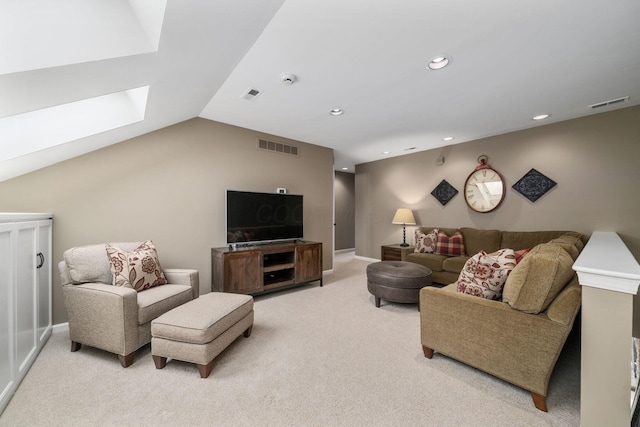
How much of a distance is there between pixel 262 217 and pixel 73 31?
2.65 m

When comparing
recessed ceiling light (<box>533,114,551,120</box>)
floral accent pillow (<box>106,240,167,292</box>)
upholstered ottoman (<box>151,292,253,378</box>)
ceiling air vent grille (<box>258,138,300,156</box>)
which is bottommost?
upholstered ottoman (<box>151,292,253,378</box>)

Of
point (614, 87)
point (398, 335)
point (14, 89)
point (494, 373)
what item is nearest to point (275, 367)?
point (398, 335)

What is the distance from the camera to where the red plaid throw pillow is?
4.07 m

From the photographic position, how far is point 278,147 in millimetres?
4125

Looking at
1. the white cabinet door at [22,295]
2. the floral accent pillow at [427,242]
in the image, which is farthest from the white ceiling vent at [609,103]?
the white cabinet door at [22,295]

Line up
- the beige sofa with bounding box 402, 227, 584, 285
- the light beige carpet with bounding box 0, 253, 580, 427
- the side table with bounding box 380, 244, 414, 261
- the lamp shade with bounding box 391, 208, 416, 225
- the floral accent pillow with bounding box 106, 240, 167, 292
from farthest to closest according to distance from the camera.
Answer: the lamp shade with bounding box 391, 208, 416, 225, the side table with bounding box 380, 244, 414, 261, the beige sofa with bounding box 402, 227, 584, 285, the floral accent pillow with bounding box 106, 240, 167, 292, the light beige carpet with bounding box 0, 253, 580, 427

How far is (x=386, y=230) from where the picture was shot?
570 cm

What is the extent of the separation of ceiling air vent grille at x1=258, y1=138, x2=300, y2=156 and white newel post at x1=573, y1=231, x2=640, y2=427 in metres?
3.75

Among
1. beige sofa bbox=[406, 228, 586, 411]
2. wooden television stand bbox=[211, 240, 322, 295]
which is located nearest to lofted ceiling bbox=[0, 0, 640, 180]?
beige sofa bbox=[406, 228, 586, 411]

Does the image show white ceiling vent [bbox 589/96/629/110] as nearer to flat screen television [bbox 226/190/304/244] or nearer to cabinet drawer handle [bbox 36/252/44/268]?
flat screen television [bbox 226/190/304/244]

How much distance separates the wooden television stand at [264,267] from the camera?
3082 millimetres

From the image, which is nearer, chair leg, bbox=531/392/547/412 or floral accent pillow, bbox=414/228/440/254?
chair leg, bbox=531/392/547/412

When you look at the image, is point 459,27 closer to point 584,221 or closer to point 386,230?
point 584,221

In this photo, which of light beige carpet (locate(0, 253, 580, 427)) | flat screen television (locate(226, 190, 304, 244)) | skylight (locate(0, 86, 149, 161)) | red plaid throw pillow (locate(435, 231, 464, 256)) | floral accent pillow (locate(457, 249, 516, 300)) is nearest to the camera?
light beige carpet (locate(0, 253, 580, 427))
